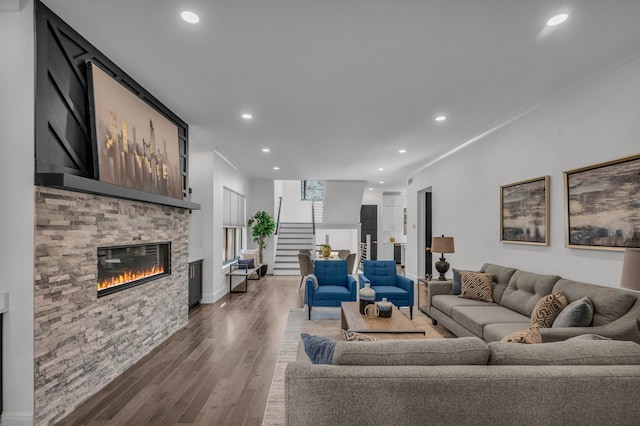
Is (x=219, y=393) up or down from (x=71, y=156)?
down

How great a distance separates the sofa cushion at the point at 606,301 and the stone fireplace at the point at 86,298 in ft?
13.9

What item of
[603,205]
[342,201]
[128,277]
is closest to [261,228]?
[342,201]

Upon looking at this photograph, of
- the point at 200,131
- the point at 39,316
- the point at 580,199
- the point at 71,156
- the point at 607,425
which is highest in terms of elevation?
the point at 200,131

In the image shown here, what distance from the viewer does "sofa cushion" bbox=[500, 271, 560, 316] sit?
145 inches

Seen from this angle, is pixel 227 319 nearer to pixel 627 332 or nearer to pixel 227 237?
pixel 227 237

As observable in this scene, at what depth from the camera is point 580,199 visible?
11.6 feet

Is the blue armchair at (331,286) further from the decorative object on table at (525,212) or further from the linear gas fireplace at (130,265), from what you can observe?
the decorative object on table at (525,212)

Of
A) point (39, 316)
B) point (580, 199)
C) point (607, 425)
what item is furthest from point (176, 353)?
point (580, 199)

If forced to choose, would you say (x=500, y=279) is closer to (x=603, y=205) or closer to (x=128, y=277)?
(x=603, y=205)

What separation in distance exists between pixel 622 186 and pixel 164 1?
3.95m

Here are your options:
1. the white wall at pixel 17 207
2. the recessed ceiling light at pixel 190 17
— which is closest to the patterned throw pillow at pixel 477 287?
the recessed ceiling light at pixel 190 17

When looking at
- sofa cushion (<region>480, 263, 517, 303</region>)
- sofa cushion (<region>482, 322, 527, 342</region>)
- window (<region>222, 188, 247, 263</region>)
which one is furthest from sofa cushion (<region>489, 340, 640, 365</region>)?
window (<region>222, 188, 247, 263</region>)

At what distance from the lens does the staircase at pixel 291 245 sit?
1040cm

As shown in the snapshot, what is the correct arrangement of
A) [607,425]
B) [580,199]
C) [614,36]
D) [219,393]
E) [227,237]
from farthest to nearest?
[227,237]
[580,199]
[219,393]
[614,36]
[607,425]
